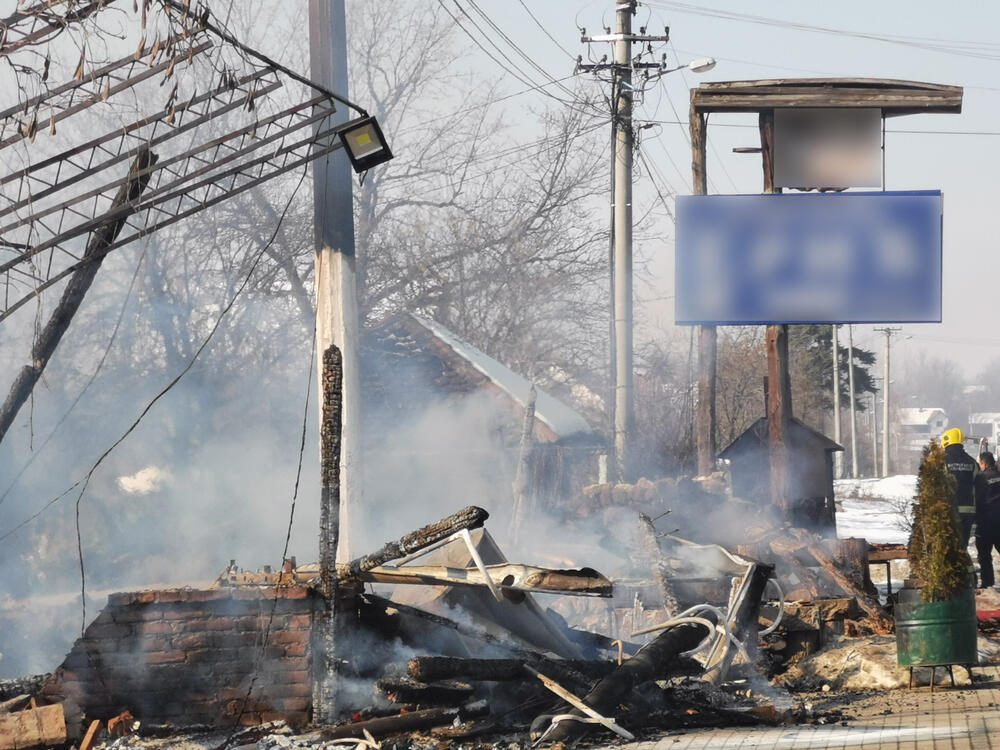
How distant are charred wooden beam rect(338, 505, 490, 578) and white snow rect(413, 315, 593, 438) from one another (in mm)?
17521

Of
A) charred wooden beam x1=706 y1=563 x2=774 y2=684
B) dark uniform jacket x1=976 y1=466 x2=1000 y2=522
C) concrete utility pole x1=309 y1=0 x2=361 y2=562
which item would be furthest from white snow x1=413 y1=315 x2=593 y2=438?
charred wooden beam x1=706 y1=563 x2=774 y2=684

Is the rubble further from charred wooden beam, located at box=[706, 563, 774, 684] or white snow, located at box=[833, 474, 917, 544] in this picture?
white snow, located at box=[833, 474, 917, 544]

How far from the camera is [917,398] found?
594 feet

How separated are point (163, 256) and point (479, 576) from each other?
1789 centimetres

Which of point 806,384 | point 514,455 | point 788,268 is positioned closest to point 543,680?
point 788,268

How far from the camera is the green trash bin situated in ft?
28.6

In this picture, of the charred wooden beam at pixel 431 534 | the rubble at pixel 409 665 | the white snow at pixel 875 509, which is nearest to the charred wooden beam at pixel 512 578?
the rubble at pixel 409 665

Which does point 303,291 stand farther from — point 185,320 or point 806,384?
point 806,384

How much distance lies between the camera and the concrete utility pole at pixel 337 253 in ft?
44.2

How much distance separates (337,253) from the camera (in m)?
13.6

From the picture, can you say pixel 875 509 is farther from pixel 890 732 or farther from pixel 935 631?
pixel 890 732

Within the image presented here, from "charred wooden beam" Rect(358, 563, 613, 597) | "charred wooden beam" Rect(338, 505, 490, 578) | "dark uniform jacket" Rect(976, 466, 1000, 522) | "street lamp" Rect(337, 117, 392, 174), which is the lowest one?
"dark uniform jacket" Rect(976, 466, 1000, 522)

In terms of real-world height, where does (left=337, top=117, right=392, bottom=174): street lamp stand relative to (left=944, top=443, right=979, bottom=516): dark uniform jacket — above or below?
above

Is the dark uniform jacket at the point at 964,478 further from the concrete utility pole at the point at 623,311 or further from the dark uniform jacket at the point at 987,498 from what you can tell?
the concrete utility pole at the point at 623,311
